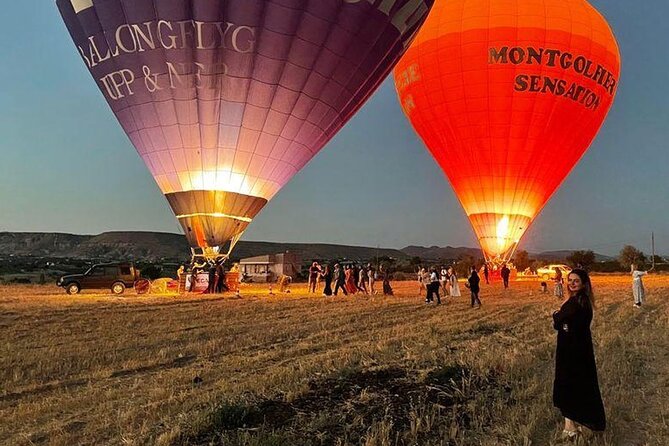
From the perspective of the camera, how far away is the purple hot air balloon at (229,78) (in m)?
15.4

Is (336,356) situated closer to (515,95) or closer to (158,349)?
(158,349)

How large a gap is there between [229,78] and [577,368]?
13.4 meters

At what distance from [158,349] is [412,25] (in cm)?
1291

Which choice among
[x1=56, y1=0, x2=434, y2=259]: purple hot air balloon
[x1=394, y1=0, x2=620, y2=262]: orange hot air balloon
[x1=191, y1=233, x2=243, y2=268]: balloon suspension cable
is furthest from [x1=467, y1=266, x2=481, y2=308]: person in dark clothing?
[x1=394, y1=0, x2=620, y2=262]: orange hot air balloon

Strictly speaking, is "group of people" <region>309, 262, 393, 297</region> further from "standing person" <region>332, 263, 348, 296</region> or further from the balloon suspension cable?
the balloon suspension cable

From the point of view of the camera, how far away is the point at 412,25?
17938 mm

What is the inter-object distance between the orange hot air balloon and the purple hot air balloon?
906 centimetres

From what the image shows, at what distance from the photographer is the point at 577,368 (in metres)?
4.66

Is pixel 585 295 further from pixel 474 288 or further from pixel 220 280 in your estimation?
pixel 220 280

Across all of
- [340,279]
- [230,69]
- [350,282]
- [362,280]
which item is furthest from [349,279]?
[230,69]

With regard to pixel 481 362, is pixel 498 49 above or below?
above

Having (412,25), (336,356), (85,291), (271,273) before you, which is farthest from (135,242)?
(336,356)

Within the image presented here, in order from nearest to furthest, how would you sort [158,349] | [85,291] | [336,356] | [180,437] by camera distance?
[180,437], [336,356], [158,349], [85,291]

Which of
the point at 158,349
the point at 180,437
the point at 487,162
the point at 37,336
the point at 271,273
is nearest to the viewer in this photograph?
the point at 180,437
